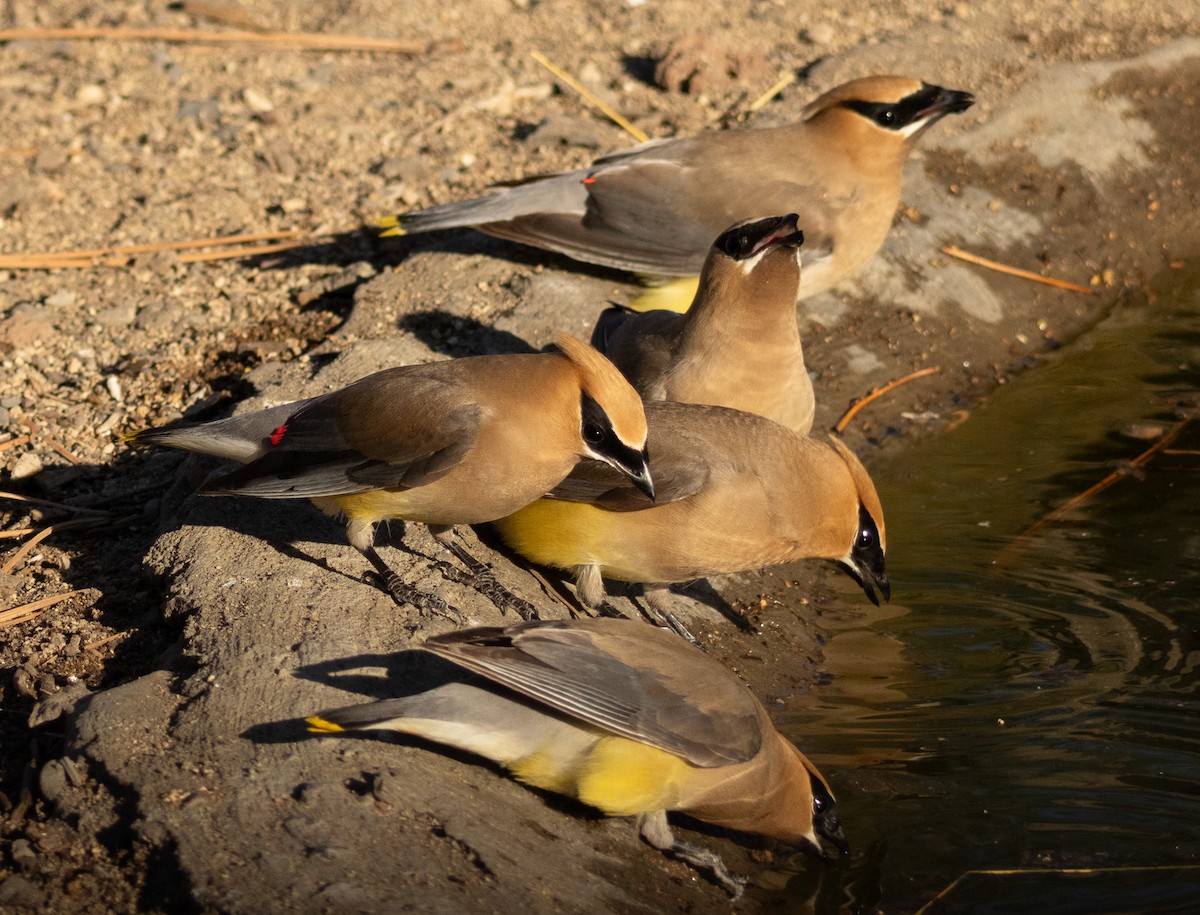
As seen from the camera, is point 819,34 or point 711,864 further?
point 819,34

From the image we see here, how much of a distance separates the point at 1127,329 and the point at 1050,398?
814 mm

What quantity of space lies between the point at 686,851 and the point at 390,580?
46.4 inches

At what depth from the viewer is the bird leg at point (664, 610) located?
4.77 metres

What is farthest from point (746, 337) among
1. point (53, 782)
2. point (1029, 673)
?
point (53, 782)

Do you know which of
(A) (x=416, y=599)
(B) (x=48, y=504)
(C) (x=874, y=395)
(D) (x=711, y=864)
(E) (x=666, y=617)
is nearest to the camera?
(D) (x=711, y=864)

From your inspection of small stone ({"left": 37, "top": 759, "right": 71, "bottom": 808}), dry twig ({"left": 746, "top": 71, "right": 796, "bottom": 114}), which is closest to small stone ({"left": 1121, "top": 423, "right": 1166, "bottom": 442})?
dry twig ({"left": 746, "top": 71, "right": 796, "bottom": 114})

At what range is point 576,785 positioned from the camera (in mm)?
3625

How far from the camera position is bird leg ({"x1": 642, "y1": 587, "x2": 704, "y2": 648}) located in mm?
4770

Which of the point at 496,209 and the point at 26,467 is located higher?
the point at 496,209

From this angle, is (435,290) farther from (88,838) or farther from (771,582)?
(88,838)

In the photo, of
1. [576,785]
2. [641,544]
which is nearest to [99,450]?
[641,544]

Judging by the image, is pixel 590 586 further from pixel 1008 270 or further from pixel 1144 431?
pixel 1008 270

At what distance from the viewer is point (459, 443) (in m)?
4.12

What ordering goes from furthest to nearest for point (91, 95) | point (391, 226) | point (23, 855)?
point (91, 95)
point (391, 226)
point (23, 855)
